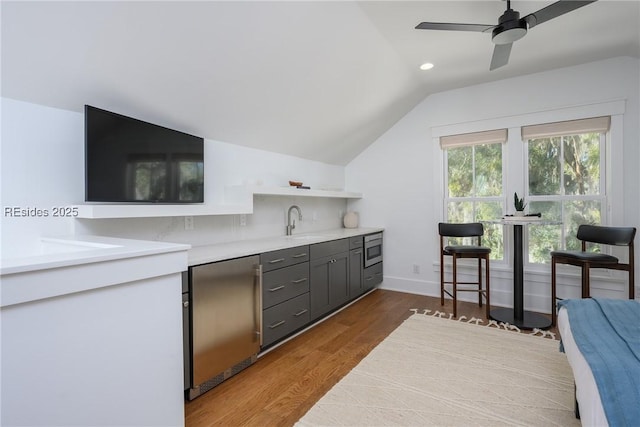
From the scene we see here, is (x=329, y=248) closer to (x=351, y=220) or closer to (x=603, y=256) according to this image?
(x=351, y=220)

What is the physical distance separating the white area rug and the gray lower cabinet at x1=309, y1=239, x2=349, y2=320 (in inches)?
28.7

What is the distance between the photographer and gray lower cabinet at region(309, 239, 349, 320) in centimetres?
312

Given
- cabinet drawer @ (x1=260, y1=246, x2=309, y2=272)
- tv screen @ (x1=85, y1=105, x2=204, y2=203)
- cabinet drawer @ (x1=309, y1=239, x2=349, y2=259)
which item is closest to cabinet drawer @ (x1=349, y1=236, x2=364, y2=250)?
cabinet drawer @ (x1=309, y1=239, x2=349, y2=259)

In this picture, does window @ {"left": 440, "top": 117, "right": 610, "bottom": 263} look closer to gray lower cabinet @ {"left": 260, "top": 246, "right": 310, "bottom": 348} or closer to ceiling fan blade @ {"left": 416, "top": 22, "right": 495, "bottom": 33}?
ceiling fan blade @ {"left": 416, "top": 22, "right": 495, "bottom": 33}

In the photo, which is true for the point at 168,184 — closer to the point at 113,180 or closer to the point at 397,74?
the point at 113,180

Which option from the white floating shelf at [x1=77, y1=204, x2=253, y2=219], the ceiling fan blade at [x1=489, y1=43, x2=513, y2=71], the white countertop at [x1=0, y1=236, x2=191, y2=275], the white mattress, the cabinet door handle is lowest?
the cabinet door handle

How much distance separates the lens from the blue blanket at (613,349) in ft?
3.55

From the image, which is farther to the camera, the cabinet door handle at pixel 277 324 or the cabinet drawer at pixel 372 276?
the cabinet drawer at pixel 372 276

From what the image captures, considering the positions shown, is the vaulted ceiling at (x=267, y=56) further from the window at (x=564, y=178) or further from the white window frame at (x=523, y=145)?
the window at (x=564, y=178)

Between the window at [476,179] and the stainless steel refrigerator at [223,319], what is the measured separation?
9.58 feet

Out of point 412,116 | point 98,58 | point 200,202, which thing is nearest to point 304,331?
point 200,202

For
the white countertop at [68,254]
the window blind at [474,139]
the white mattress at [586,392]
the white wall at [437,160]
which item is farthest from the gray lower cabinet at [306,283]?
the white mattress at [586,392]

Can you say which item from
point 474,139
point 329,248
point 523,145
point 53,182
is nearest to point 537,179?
point 523,145

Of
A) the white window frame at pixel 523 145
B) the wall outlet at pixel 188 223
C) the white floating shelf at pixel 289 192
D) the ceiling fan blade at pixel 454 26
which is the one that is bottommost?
the wall outlet at pixel 188 223
